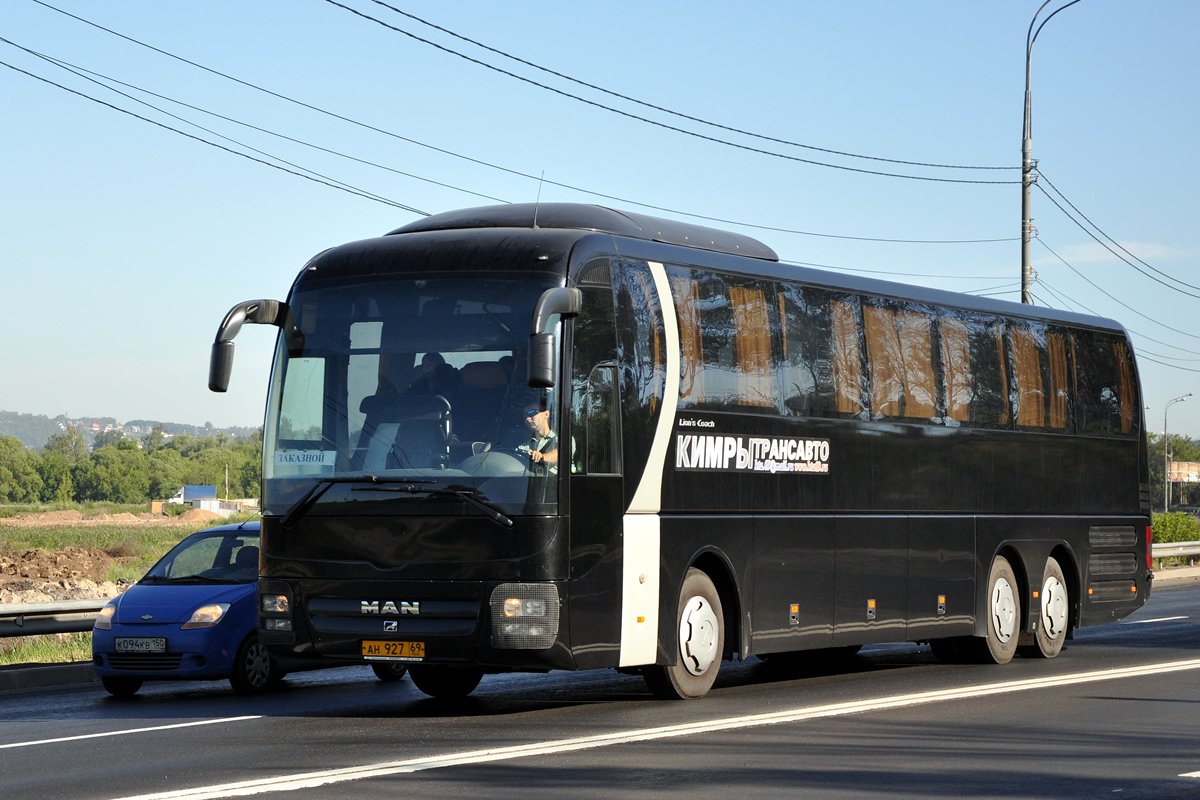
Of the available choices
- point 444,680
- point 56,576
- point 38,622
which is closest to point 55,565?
point 56,576

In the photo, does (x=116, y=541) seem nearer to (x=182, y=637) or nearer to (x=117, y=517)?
(x=117, y=517)

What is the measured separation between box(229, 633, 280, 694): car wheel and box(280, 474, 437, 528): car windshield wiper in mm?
2863

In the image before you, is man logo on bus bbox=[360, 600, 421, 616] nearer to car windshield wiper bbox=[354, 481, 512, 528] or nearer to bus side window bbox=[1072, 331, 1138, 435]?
car windshield wiper bbox=[354, 481, 512, 528]

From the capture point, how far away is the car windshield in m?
15.3

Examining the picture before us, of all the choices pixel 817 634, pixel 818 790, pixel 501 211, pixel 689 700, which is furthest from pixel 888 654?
pixel 818 790

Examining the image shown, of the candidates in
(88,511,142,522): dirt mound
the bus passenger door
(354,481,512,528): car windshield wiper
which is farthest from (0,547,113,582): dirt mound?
(88,511,142,522): dirt mound

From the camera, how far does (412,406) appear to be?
11.5m

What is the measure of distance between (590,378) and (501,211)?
2136 mm

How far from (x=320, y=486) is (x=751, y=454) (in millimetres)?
3646

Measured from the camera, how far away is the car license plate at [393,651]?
11461 millimetres

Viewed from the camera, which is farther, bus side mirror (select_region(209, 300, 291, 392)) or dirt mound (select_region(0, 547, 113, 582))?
dirt mound (select_region(0, 547, 113, 582))

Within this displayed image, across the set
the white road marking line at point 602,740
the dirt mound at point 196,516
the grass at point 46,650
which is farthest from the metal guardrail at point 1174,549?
the dirt mound at point 196,516

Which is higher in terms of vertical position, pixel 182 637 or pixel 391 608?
pixel 391 608

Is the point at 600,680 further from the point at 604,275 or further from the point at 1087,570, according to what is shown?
the point at 1087,570
